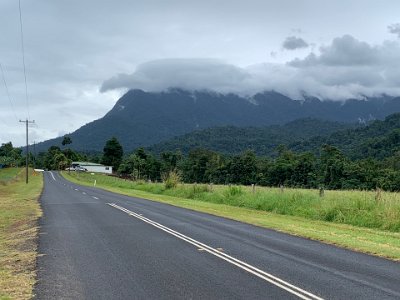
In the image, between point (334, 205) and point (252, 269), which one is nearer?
point (252, 269)

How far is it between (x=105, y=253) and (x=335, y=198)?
14.6 meters

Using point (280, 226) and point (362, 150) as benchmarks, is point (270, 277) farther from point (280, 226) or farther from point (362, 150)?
point (362, 150)

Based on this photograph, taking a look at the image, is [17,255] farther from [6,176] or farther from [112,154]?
[112,154]

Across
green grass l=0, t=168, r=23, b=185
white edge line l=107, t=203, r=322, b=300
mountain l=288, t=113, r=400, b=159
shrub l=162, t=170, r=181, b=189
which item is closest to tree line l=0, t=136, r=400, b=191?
shrub l=162, t=170, r=181, b=189

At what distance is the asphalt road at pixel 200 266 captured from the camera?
27.7 ft

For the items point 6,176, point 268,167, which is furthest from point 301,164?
point 6,176

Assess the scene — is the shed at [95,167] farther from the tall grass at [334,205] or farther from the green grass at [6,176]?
the tall grass at [334,205]

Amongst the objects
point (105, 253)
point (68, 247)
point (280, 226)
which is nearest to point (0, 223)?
point (68, 247)

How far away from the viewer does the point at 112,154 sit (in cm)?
18088

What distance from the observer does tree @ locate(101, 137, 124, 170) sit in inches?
7067

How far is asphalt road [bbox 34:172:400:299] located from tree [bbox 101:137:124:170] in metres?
164

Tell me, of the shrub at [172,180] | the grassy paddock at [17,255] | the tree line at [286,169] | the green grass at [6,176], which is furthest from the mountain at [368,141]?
the grassy paddock at [17,255]

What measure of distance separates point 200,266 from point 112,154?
568ft

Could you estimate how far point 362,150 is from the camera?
11744 cm
